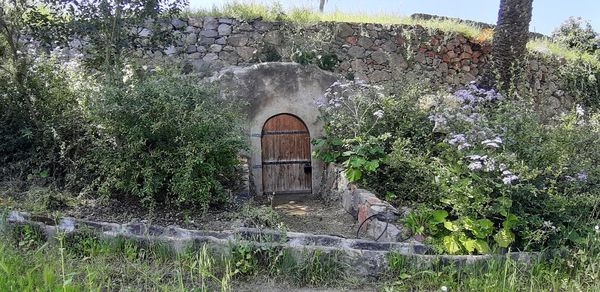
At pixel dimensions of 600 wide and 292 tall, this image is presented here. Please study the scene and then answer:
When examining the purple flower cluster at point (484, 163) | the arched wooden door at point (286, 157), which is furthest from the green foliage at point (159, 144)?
the purple flower cluster at point (484, 163)

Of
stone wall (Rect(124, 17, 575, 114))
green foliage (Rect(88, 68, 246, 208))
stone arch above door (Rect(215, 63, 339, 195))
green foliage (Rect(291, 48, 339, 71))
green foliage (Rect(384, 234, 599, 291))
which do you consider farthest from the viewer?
stone wall (Rect(124, 17, 575, 114))

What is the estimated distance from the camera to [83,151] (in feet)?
15.9

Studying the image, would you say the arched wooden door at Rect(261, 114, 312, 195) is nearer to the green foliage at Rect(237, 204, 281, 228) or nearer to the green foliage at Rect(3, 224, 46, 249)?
the green foliage at Rect(237, 204, 281, 228)

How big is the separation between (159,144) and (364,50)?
6.58 m

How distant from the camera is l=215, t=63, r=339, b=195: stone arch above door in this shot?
22.1ft

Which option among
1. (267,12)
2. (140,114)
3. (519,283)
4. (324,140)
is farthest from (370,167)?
(267,12)

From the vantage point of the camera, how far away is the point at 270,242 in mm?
3605

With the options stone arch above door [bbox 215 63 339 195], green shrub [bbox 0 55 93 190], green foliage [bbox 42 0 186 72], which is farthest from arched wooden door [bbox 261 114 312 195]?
green shrub [bbox 0 55 93 190]

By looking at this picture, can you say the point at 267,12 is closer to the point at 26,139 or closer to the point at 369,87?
the point at 369,87

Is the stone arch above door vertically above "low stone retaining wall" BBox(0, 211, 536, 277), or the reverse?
the stone arch above door

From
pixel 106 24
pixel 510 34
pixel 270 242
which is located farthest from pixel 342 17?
pixel 270 242

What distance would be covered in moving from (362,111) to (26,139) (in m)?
3.92

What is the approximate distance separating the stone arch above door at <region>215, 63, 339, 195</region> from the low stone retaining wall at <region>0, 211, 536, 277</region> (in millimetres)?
2916

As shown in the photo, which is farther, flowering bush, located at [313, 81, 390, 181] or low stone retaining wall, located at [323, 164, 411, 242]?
flowering bush, located at [313, 81, 390, 181]
